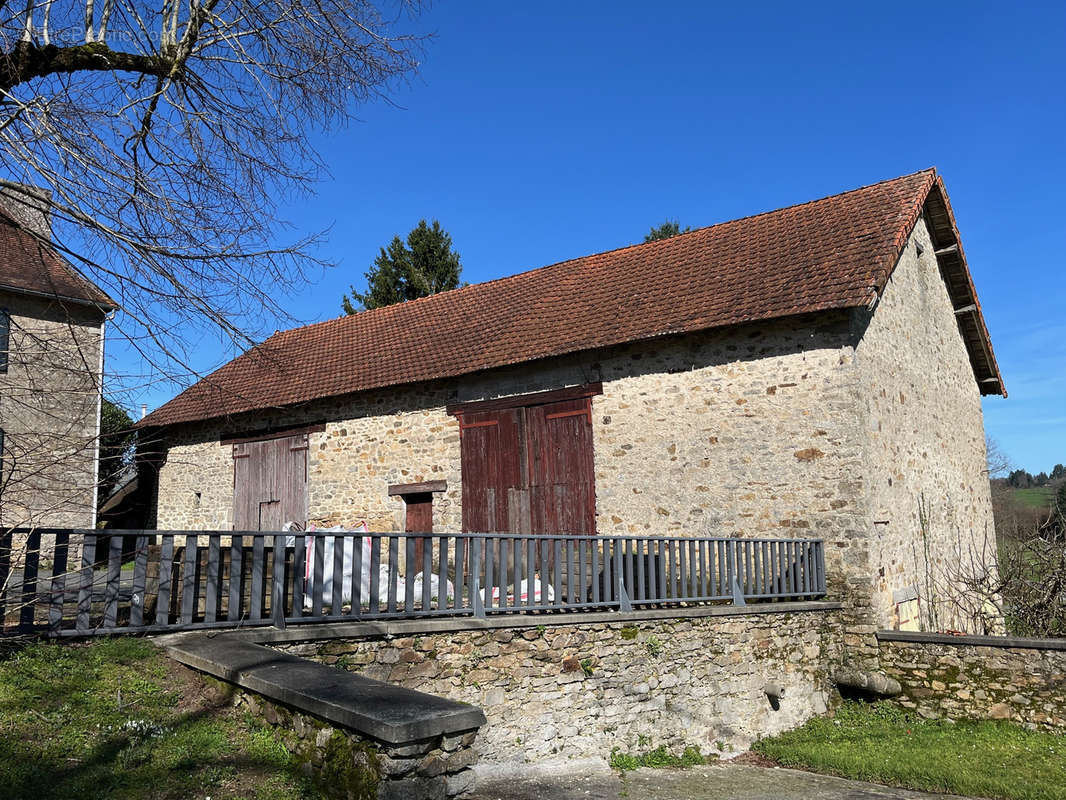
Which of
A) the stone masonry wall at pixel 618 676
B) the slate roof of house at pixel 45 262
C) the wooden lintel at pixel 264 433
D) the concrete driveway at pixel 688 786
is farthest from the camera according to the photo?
the wooden lintel at pixel 264 433

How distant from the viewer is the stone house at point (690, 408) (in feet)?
36.2

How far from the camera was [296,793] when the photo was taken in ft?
13.0

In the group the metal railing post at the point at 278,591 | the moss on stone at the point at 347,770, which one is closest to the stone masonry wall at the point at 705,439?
the metal railing post at the point at 278,591

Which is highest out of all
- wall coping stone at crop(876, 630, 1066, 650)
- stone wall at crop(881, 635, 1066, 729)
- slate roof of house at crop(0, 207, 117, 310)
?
slate roof of house at crop(0, 207, 117, 310)

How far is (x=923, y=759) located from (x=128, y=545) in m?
Answer: 8.28

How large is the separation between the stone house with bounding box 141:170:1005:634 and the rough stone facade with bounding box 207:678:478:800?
6056 mm

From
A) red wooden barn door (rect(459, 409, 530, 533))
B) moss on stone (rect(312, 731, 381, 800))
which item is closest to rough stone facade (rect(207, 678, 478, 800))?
moss on stone (rect(312, 731, 381, 800))

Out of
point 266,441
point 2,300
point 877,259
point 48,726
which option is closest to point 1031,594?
point 877,259

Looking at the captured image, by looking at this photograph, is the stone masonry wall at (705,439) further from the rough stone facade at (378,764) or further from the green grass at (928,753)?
the rough stone facade at (378,764)

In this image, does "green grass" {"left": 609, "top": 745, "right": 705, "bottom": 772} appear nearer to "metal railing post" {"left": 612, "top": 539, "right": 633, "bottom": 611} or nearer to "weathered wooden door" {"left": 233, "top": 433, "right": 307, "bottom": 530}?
"metal railing post" {"left": 612, "top": 539, "right": 633, "bottom": 611}

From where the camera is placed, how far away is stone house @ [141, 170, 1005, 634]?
1102cm

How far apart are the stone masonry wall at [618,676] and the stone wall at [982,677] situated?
38.2 inches

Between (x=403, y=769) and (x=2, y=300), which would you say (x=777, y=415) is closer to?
(x=403, y=769)

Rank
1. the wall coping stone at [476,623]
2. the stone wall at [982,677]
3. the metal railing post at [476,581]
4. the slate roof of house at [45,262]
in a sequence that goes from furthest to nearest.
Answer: the stone wall at [982,677], the metal railing post at [476,581], the wall coping stone at [476,623], the slate roof of house at [45,262]
